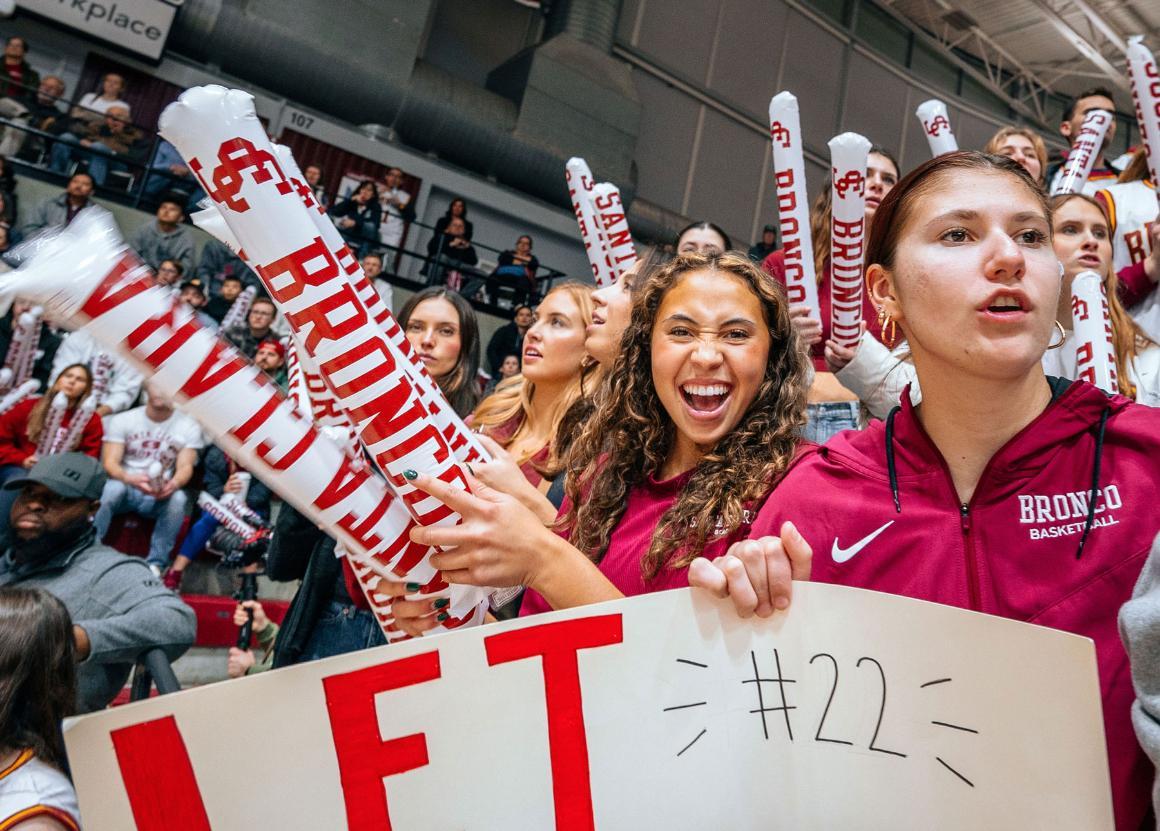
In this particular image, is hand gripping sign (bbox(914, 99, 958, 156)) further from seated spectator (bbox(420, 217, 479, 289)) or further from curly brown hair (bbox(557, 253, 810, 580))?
seated spectator (bbox(420, 217, 479, 289))

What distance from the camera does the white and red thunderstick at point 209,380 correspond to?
733 mm

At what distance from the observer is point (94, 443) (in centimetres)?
440

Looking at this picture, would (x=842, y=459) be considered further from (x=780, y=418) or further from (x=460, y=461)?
(x=460, y=461)

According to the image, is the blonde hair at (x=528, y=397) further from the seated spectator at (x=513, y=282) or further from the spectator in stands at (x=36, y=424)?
the seated spectator at (x=513, y=282)

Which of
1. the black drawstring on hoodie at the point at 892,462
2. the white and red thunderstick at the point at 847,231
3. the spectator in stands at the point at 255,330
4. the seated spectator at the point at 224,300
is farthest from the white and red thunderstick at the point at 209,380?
the seated spectator at the point at 224,300

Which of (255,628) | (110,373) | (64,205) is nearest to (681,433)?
(255,628)

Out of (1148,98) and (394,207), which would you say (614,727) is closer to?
(1148,98)

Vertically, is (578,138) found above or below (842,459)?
above

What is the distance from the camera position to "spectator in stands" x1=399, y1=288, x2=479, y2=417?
2475 millimetres

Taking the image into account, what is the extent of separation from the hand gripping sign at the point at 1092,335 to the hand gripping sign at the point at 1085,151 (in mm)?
1149

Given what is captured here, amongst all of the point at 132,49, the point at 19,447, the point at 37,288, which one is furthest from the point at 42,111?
the point at 37,288

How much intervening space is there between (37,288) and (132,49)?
33.6 ft

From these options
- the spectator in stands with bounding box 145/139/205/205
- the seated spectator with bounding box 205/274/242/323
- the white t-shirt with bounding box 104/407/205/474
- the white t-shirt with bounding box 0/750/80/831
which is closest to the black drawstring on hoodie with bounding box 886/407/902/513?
the white t-shirt with bounding box 0/750/80/831

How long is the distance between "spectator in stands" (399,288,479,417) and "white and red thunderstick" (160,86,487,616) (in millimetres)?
1563
